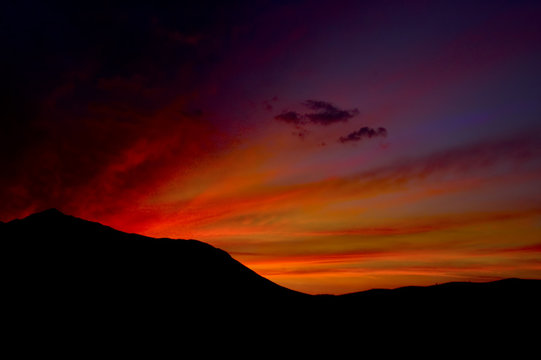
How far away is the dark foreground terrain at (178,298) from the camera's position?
1678 inches

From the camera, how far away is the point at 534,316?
39125mm

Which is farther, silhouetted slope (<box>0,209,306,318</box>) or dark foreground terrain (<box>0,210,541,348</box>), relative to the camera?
silhouetted slope (<box>0,209,306,318</box>)

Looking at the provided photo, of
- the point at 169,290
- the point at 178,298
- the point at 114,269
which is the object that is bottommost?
the point at 178,298

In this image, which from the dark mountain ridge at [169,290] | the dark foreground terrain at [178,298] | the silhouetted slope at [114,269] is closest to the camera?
the dark foreground terrain at [178,298]

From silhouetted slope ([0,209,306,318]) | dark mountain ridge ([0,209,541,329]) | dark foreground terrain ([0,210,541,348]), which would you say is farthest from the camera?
silhouetted slope ([0,209,306,318])

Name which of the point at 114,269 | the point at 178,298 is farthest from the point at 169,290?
the point at 114,269

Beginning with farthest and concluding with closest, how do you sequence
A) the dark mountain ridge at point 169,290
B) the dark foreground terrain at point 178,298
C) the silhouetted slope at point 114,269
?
the silhouetted slope at point 114,269, the dark mountain ridge at point 169,290, the dark foreground terrain at point 178,298

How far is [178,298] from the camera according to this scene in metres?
55.4

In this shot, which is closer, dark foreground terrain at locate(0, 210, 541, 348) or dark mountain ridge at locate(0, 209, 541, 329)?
dark foreground terrain at locate(0, 210, 541, 348)

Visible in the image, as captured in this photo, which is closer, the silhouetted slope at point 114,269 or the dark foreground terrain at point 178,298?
the dark foreground terrain at point 178,298

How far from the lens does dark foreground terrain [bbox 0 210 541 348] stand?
42.6 m

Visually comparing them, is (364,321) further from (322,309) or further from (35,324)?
(35,324)

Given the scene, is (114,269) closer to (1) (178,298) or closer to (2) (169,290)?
(2) (169,290)

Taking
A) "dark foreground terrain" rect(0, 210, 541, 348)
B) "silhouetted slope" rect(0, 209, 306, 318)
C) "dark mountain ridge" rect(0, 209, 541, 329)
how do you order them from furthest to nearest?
1. "silhouetted slope" rect(0, 209, 306, 318)
2. "dark mountain ridge" rect(0, 209, 541, 329)
3. "dark foreground terrain" rect(0, 210, 541, 348)
